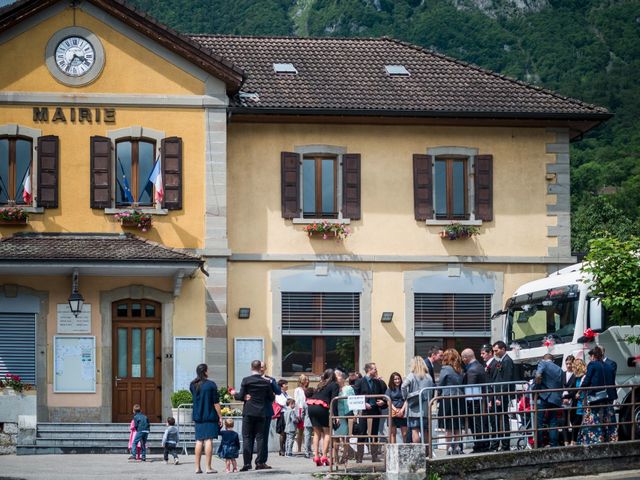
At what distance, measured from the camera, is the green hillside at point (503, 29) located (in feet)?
280

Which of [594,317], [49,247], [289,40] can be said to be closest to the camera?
[594,317]

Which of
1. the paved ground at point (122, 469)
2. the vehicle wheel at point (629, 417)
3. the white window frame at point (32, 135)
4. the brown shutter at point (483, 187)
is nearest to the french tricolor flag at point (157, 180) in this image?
the white window frame at point (32, 135)

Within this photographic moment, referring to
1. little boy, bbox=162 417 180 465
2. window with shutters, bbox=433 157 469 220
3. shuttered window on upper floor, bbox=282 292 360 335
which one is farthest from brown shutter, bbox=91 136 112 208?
window with shutters, bbox=433 157 469 220

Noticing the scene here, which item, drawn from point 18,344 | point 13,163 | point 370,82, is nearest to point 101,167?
point 13,163

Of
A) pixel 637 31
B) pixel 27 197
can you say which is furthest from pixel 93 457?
pixel 637 31

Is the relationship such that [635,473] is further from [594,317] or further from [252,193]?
[252,193]

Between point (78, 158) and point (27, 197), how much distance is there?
1280 mm

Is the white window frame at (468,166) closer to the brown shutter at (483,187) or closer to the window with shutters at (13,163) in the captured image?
the brown shutter at (483,187)

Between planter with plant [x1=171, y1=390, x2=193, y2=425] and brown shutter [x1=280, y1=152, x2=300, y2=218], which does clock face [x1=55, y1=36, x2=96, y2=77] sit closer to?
brown shutter [x1=280, y1=152, x2=300, y2=218]

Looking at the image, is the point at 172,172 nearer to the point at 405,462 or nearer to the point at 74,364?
the point at 74,364

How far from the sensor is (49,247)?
29812mm

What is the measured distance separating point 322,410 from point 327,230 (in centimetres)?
971

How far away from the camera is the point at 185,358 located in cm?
3055

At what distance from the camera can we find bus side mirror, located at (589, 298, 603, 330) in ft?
85.0
